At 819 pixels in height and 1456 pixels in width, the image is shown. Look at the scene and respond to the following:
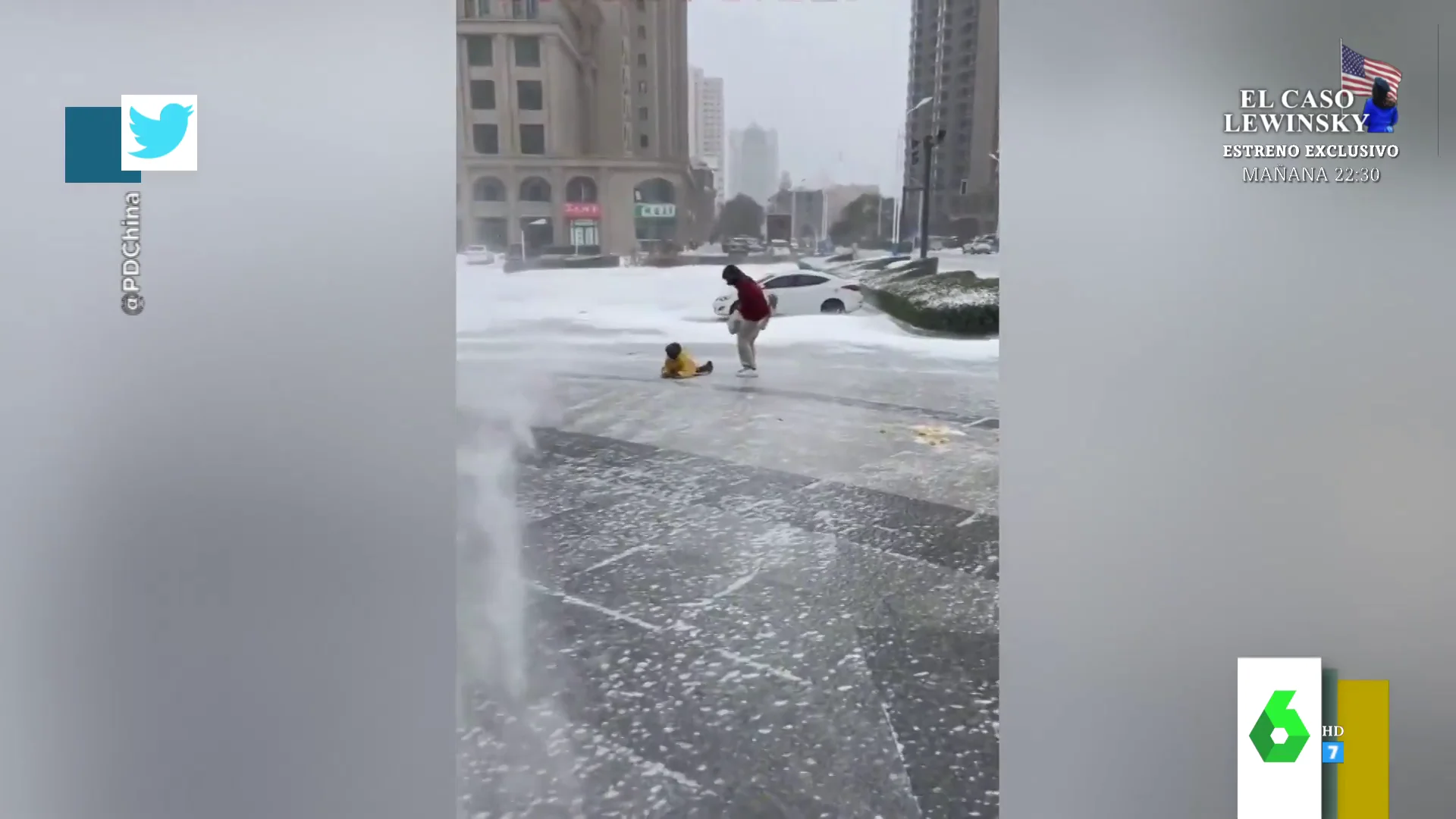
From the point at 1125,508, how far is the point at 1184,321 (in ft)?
1.50

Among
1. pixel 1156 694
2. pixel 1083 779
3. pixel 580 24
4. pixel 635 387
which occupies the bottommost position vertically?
pixel 1083 779

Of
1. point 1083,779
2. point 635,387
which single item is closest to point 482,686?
point 635,387

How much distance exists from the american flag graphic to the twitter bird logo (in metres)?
2.63

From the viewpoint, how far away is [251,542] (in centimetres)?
208

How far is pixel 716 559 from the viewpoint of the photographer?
7.17 ft

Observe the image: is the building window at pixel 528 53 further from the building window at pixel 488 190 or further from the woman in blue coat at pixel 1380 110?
the woman in blue coat at pixel 1380 110

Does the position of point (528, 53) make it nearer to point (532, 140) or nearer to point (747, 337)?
point (532, 140)

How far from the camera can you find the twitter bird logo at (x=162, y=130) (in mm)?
2039

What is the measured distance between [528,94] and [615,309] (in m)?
0.52

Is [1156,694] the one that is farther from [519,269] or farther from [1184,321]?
[519,269]

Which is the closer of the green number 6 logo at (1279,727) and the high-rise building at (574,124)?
the high-rise building at (574,124)

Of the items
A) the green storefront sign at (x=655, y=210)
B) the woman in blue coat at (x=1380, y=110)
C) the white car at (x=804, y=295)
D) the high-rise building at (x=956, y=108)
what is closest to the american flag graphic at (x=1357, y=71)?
the woman in blue coat at (x=1380, y=110)

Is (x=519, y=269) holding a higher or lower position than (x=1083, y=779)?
higher

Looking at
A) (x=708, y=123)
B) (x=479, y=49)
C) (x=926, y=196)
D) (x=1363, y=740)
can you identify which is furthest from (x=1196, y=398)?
(x=479, y=49)
